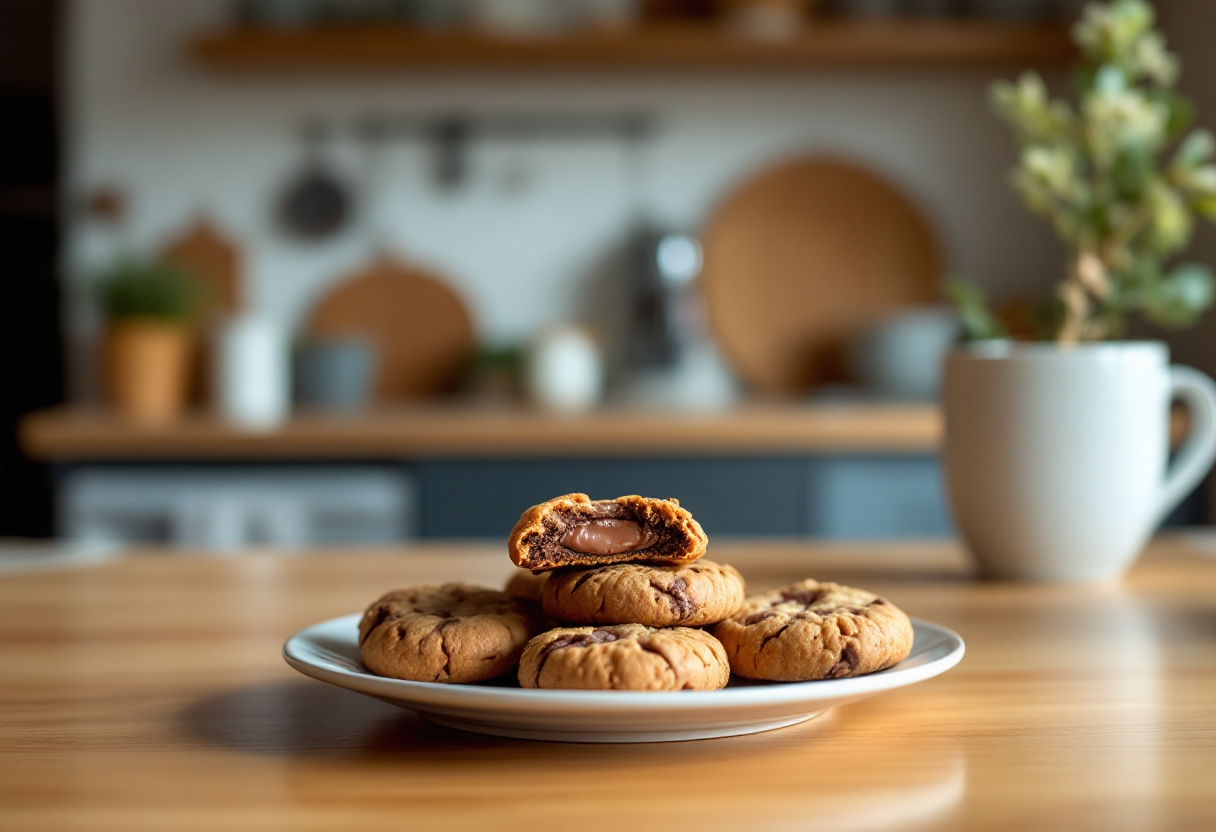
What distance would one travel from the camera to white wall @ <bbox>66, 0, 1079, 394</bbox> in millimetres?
3133

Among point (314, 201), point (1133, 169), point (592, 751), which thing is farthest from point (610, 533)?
point (314, 201)

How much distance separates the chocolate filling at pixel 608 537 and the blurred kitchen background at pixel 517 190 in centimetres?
225


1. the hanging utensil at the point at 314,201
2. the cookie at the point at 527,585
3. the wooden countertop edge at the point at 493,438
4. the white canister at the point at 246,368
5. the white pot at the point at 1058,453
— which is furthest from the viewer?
the hanging utensil at the point at 314,201

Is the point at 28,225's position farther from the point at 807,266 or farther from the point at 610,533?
the point at 610,533

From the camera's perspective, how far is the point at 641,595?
1.86ft

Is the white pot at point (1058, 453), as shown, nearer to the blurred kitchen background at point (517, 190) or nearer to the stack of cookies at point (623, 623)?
the stack of cookies at point (623, 623)

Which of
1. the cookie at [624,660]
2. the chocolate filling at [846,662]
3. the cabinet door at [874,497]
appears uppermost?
the cookie at [624,660]

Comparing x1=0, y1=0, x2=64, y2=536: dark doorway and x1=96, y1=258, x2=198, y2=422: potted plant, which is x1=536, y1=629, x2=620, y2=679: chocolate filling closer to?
x1=96, y1=258, x2=198, y2=422: potted plant

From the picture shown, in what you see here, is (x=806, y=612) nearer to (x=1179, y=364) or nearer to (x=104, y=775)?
(x=104, y=775)

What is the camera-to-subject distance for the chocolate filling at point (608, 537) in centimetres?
60

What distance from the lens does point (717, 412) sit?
2619 millimetres

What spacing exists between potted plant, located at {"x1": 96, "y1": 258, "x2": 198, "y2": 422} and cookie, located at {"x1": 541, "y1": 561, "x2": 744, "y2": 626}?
2.29 metres

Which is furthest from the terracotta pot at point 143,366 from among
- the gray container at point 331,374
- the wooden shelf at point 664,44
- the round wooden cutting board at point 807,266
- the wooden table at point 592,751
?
the wooden table at point 592,751

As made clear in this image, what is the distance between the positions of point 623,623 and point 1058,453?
580 millimetres
